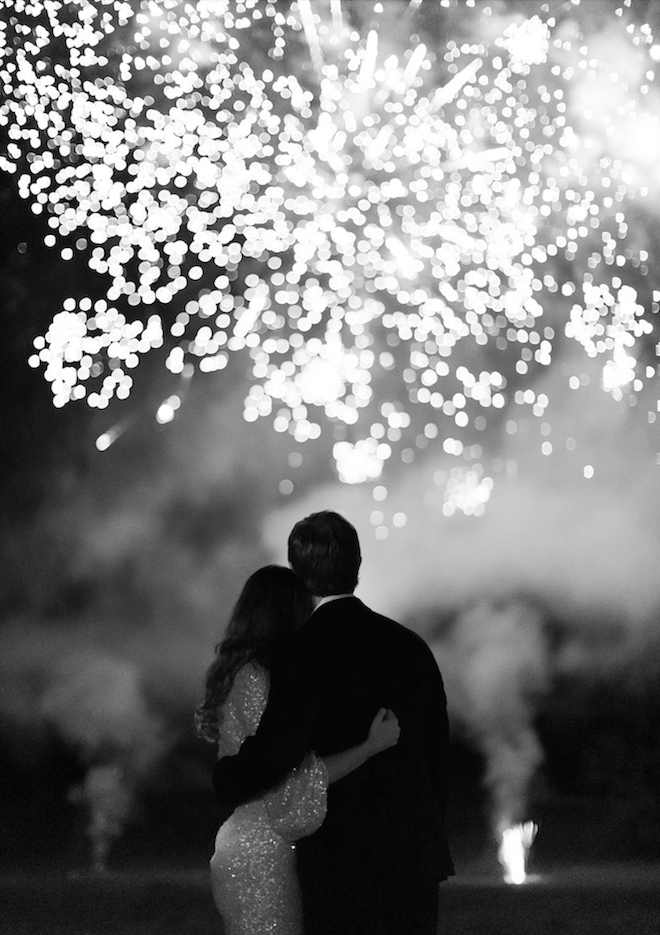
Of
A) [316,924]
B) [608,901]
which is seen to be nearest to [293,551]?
[316,924]

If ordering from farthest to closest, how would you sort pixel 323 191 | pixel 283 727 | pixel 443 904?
pixel 323 191, pixel 443 904, pixel 283 727

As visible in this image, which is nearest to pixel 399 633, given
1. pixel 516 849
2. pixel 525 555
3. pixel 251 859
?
pixel 251 859

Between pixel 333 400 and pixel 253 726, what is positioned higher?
pixel 333 400

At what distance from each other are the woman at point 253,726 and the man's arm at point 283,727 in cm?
9

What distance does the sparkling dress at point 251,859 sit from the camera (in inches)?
58.2

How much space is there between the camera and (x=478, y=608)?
5.66m

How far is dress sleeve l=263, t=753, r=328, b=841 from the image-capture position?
1.36 m

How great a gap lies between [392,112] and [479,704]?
3040mm

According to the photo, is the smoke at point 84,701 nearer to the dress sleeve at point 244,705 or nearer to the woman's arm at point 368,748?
the dress sleeve at point 244,705

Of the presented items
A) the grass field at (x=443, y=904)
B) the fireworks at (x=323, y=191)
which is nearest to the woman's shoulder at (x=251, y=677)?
the grass field at (x=443, y=904)

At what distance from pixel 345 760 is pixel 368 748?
0.03 metres

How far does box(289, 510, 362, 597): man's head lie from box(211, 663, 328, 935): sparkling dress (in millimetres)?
177

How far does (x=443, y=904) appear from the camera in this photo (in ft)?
11.6

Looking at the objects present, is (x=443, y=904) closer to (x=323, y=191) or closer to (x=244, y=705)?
(x=244, y=705)
